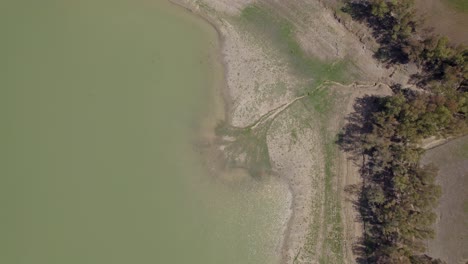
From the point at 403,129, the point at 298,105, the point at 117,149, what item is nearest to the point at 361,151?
the point at 403,129

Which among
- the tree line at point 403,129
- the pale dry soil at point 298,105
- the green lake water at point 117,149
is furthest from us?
the green lake water at point 117,149

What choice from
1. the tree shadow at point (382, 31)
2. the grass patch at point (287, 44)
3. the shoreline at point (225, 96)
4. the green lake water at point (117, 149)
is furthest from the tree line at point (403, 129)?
the green lake water at point (117, 149)

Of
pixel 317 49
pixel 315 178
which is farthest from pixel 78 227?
pixel 317 49

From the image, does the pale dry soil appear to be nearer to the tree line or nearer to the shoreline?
the shoreline

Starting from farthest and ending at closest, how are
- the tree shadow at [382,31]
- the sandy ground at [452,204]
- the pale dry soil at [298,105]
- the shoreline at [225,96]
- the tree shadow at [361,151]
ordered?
the shoreline at [225,96]
the pale dry soil at [298,105]
the tree shadow at [382,31]
the tree shadow at [361,151]
the sandy ground at [452,204]

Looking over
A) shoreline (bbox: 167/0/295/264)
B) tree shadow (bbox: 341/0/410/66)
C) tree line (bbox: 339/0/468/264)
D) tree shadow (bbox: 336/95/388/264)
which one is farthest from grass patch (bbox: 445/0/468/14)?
shoreline (bbox: 167/0/295/264)

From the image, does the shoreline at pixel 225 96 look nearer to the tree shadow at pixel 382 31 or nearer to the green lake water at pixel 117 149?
the green lake water at pixel 117 149

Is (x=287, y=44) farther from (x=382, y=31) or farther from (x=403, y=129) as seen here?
(x=403, y=129)

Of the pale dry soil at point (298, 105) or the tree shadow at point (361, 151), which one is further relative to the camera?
the pale dry soil at point (298, 105)
